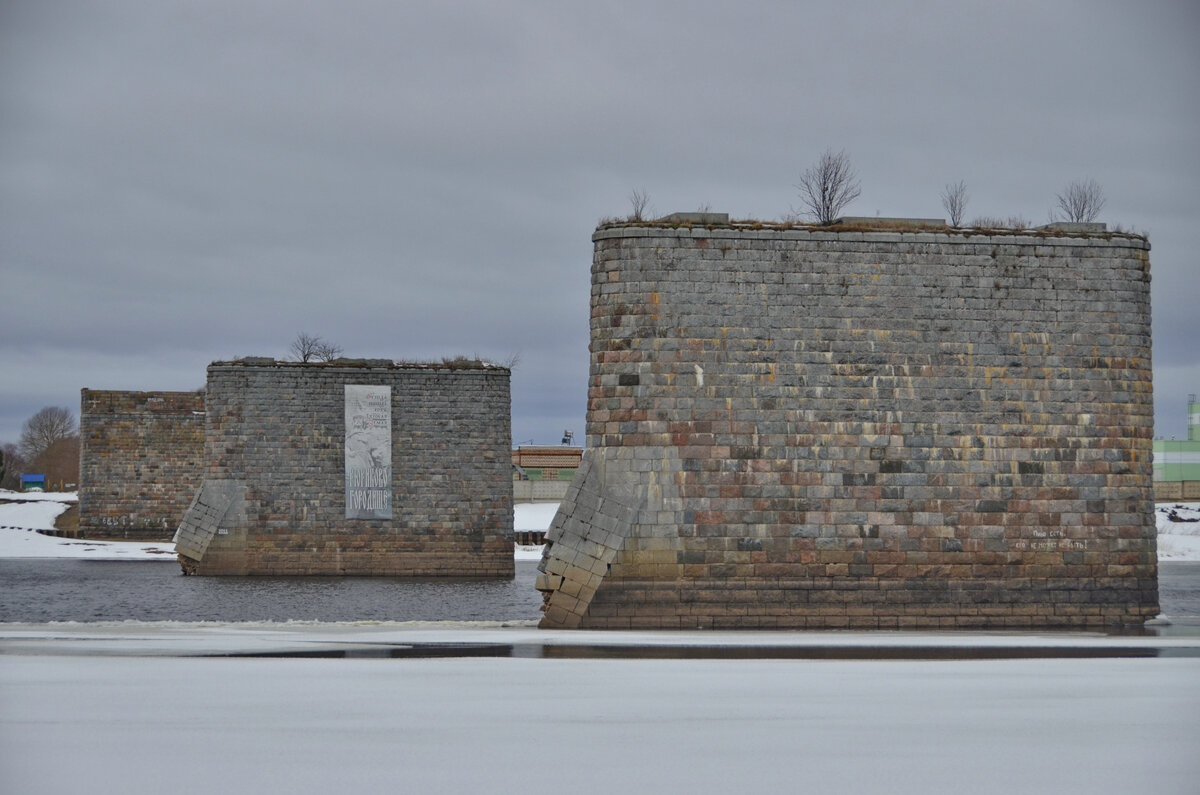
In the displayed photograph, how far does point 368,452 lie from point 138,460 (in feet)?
74.9

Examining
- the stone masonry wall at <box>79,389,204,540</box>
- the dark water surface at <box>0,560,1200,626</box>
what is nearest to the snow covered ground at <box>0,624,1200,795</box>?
the dark water surface at <box>0,560,1200,626</box>

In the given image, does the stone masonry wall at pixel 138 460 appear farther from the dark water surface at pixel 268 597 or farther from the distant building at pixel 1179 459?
the distant building at pixel 1179 459

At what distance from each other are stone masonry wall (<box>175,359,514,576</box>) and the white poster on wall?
21cm

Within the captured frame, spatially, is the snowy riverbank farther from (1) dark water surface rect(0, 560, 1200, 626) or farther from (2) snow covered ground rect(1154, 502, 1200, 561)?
(1) dark water surface rect(0, 560, 1200, 626)

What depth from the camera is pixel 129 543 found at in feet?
188

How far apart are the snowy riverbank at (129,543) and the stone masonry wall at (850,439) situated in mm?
28905

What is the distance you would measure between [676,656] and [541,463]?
226 ft

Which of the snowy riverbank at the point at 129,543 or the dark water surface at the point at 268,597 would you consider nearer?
the dark water surface at the point at 268,597

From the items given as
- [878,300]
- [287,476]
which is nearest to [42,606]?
[287,476]

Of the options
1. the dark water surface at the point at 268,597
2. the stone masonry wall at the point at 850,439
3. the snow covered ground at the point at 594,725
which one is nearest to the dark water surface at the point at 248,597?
the dark water surface at the point at 268,597

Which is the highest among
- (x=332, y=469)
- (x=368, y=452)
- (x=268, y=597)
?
(x=368, y=452)

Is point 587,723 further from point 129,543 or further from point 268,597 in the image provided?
point 129,543

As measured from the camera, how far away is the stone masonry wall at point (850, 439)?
20.1 m

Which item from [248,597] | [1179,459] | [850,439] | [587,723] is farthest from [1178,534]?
[587,723]
